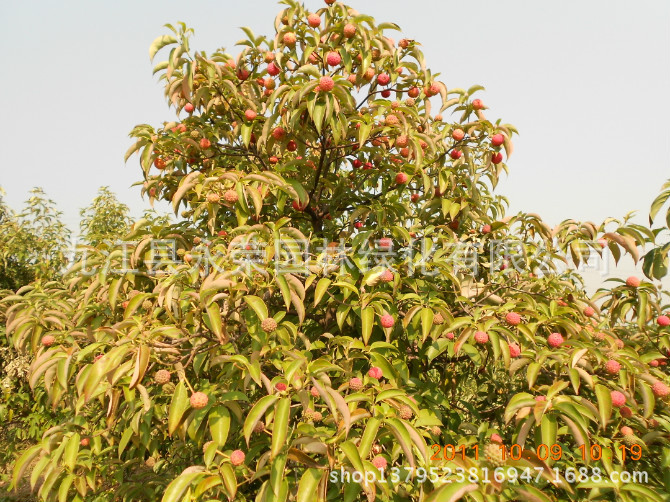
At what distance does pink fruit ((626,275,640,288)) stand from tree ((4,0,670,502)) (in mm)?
14

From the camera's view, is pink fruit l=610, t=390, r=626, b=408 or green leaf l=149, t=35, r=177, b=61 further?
green leaf l=149, t=35, r=177, b=61

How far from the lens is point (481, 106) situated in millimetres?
2756

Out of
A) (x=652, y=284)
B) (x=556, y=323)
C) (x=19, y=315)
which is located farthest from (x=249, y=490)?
(x=652, y=284)

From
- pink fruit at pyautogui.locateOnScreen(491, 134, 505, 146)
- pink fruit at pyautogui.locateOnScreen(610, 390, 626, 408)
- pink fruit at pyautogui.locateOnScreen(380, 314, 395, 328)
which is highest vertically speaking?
pink fruit at pyautogui.locateOnScreen(491, 134, 505, 146)

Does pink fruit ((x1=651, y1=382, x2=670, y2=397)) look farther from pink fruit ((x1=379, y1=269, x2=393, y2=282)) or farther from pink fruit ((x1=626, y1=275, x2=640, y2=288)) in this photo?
pink fruit ((x1=379, y1=269, x2=393, y2=282))

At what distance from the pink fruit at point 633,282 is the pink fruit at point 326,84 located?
2.05 metres

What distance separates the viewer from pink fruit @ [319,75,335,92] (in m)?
2.19

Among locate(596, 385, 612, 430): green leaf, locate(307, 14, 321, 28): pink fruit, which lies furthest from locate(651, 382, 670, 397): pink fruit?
locate(307, 14, 321, 28): pink fruit

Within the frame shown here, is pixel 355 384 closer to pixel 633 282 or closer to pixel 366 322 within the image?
pixel 366 322

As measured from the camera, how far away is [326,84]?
86.6 inches

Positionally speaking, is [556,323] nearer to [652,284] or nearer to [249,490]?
[652,284]

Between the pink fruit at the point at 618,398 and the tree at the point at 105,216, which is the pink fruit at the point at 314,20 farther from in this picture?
the tree at the point at 105,216

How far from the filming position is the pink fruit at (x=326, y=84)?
219 centimetres

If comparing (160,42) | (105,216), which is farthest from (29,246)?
(160,42)
